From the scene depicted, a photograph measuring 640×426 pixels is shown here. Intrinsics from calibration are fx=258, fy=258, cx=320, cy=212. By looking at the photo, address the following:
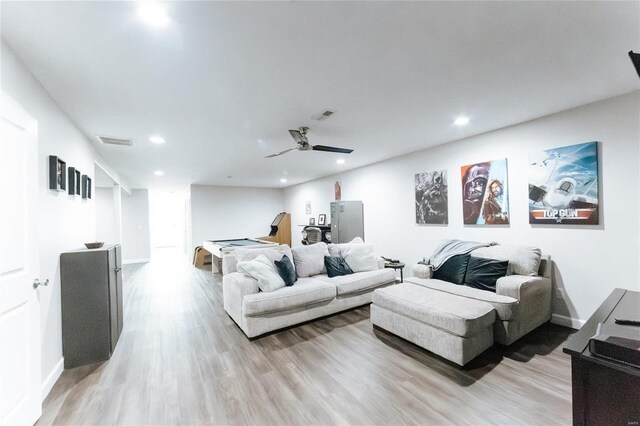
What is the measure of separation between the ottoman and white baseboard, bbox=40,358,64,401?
3.01 m

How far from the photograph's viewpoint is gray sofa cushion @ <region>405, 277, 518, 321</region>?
8.27 feet

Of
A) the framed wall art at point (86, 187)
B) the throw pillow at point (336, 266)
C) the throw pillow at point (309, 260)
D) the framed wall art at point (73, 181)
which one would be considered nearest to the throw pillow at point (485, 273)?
the throw pillow at point (336, 266)

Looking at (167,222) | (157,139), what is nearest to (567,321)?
(157,139)

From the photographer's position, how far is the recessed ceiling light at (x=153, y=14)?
138cm

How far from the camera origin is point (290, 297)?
3.12 metres

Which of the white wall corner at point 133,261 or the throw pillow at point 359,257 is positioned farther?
the white wall corner at point 133,261

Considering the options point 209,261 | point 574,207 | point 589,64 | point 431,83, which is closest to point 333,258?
point 431,83

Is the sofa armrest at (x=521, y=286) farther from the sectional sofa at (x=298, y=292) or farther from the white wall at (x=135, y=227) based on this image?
the white wall at (x=135, y=227)

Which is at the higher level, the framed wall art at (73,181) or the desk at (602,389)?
the framed wall art at (73,181)

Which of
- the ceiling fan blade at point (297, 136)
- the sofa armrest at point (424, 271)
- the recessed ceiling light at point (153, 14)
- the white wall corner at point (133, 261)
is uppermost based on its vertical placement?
the recessed ceiling light at point (153, 14)

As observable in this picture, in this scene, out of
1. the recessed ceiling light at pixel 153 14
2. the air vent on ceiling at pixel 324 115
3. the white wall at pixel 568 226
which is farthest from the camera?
the air vent on ceiling at pixel 324 115

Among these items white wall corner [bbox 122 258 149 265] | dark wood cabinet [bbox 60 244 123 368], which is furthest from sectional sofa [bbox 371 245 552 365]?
white wall corner [bbox 122 258 149 265]

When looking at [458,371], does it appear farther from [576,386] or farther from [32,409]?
[32,409]

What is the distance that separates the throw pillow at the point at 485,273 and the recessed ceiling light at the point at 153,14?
12.2ft
